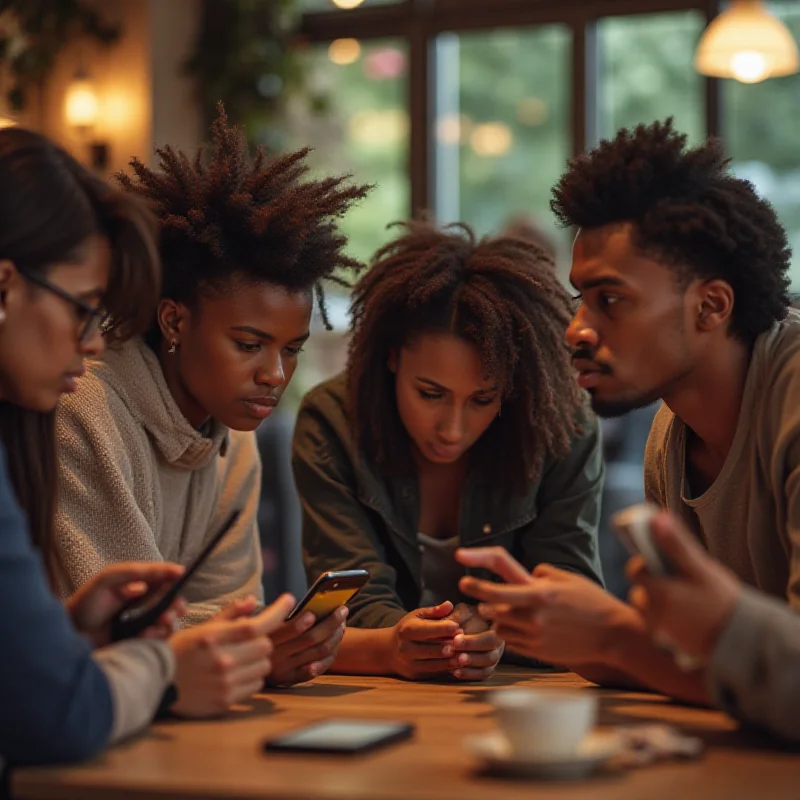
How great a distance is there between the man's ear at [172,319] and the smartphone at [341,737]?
3.26 ft

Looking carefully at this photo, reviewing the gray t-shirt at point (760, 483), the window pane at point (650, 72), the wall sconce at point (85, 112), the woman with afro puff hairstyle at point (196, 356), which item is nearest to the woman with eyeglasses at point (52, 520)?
the woman with afro puff hairstyle at point (196, 356)

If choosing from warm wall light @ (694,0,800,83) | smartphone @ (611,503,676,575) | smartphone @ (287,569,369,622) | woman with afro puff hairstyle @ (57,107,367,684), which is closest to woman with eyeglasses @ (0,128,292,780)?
smartphone @ (287,569,369,622)

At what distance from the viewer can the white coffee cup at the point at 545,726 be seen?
1362 mm

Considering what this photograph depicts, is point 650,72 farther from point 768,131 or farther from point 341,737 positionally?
point 341,737

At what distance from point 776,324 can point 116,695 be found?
1.19 metres

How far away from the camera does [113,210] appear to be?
1.88 meters

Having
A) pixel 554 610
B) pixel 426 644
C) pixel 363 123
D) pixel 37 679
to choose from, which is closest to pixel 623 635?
pixel 554 610

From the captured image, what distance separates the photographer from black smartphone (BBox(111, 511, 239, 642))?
1.71 metres

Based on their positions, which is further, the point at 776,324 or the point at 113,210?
the point at 776,324

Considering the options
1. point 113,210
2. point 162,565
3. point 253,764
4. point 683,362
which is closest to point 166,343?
point 113,210

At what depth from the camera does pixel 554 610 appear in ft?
5.50

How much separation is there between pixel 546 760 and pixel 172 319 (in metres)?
1.31

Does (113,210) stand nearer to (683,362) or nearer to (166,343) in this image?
(166,343)

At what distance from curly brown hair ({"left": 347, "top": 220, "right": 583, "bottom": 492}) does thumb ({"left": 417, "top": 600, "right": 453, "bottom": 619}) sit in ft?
1.40
